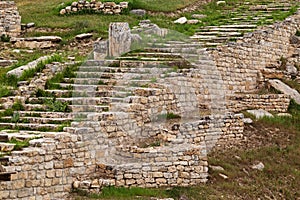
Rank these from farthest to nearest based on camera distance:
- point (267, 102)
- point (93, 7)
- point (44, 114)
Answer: point (93, 7)
point (267, 102)
point (44, 114)

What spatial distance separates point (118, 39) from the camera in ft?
76.5

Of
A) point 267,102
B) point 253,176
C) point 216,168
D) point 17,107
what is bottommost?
point 253,176

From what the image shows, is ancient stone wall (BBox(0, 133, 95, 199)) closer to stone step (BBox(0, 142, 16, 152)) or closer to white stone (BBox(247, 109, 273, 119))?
stone step (BBox(0, 142, 16, 152))

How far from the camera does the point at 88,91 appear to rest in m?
20.5

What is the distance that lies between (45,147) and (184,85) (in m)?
6.10

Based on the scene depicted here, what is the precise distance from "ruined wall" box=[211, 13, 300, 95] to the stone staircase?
539 mm

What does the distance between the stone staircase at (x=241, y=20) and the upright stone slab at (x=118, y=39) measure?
300 centimetres

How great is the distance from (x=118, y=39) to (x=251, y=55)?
15.2 feet

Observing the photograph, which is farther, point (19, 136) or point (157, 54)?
point (157, 54)

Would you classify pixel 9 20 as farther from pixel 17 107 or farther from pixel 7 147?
pixel 7 147

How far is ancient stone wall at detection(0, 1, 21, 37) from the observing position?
29297mm

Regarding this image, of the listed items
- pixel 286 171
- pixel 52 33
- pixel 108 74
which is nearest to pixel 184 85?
pixel 108 74

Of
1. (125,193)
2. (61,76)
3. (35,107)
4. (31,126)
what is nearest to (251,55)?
(61,76)

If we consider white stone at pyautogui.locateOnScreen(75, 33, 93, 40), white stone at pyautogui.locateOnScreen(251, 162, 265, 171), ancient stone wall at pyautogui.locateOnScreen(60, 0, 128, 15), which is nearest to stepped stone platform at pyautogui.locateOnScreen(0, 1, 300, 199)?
white stone at pyautogui.locateOnScreen(251, 162, 265, 171)
